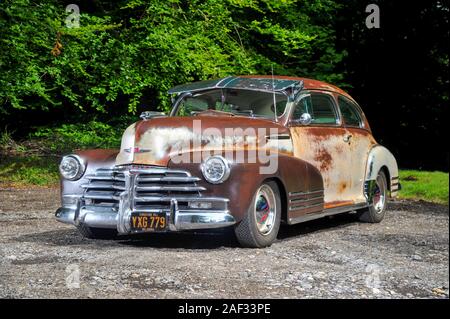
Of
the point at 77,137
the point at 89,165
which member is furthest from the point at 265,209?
the point at 77,137

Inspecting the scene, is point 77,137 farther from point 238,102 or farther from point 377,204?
point 238,102

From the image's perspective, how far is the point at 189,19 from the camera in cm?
1658

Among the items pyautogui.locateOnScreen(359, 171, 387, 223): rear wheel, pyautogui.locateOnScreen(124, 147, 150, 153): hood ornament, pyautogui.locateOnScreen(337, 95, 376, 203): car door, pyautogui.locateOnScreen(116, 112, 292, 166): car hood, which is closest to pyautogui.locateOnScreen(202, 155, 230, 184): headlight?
pyautogui.locateOnScreen(116, 112, 292, 166): car hood

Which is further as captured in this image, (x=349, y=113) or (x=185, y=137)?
(x=349, y=113)

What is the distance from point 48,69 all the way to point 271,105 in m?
8.00

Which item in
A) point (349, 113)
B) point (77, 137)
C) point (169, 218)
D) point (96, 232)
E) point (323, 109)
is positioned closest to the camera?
point (169, 218)

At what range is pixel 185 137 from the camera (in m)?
7.41

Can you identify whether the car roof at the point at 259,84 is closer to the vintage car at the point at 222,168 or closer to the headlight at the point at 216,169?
the vintage car at the point at 222,168

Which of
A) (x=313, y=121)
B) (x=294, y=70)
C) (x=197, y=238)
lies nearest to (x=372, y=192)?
(x=313, y=121)

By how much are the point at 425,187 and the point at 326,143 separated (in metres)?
7.60

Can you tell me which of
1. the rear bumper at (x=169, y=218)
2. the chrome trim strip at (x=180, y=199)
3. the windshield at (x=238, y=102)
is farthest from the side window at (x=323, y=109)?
the rear bumper at (x=169, y=218)

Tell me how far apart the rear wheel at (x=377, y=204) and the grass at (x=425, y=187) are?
3.64 metres

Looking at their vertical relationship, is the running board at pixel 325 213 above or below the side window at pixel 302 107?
below

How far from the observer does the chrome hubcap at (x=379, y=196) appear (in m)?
10.2
